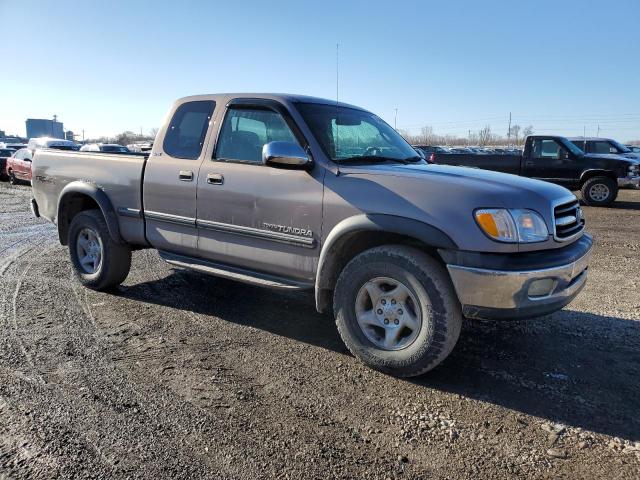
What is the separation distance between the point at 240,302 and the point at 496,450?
10.0 ft

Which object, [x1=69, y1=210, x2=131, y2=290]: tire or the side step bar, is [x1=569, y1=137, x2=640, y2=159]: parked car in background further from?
[x1=69, y1=210, x2=131, y2=290]: tire

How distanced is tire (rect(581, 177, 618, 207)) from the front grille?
38.0ft

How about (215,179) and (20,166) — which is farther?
(20,166)

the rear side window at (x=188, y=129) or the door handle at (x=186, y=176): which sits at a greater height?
the rear side window at (x=188, y=129)

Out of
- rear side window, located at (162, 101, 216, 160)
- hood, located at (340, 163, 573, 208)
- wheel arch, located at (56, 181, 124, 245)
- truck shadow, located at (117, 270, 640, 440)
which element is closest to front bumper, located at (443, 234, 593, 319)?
hood, located at (340, 163, 573, 208)

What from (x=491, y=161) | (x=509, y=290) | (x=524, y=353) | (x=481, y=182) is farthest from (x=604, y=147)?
(x=509, y=290)

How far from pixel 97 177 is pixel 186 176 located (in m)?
1.31

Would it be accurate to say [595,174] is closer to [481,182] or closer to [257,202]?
[481,182]

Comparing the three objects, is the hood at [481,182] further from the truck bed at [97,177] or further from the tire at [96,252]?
the tire at [96,252]

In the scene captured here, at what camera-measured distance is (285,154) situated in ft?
12.1

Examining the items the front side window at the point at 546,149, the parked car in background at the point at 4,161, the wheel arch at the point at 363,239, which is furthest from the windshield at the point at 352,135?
the parked car in background at the point at 4,161

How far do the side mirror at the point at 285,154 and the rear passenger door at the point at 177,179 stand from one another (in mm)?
1029

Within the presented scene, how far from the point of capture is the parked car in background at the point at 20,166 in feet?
66.2

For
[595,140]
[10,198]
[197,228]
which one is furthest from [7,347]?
[595,140]
